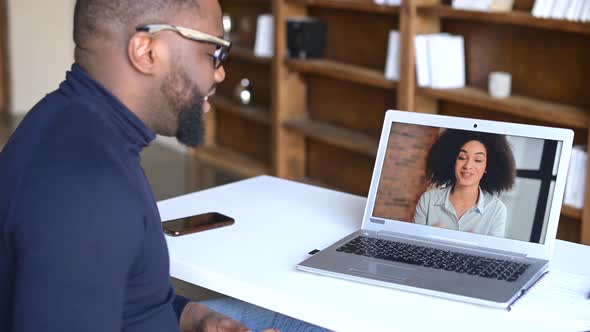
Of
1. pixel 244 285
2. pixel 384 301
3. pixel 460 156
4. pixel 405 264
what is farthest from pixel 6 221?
pixel 460 156

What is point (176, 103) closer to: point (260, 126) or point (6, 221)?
point (6, 221)

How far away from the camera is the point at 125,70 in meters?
1.43

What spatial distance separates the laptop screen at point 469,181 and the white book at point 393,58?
2.49 metres

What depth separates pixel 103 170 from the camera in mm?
1312

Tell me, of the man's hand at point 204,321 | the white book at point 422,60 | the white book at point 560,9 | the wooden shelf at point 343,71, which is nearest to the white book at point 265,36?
the wooden shelf at point 343,71

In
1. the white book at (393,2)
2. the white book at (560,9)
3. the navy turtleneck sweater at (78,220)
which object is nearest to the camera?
the navy turtleneck sweater at (78,220)

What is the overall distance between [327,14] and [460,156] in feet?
11.2

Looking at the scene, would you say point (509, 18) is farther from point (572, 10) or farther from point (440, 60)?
point (440, 60)

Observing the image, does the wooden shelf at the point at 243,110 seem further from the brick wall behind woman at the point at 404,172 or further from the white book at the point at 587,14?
the brick wall behind woman at the point at 404,172

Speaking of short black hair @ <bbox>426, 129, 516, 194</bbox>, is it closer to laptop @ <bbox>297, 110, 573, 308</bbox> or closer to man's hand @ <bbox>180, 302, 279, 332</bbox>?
laptop @ <bbox>297, 110, 573, 308</bbox>

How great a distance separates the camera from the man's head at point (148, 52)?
142cm

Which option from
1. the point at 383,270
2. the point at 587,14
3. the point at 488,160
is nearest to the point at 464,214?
the point at 488,160

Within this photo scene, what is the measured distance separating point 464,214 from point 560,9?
198cm

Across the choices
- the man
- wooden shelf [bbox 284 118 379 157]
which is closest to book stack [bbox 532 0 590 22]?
wooden shelf [bbox 284 118 379 157]
